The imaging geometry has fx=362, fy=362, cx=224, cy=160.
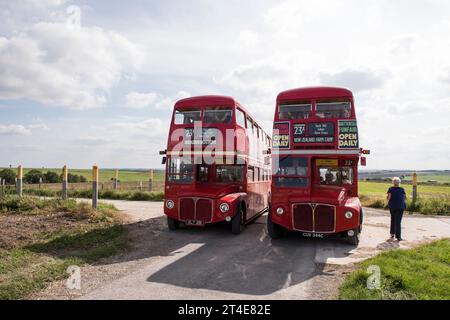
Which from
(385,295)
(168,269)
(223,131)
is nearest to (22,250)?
(168,269)

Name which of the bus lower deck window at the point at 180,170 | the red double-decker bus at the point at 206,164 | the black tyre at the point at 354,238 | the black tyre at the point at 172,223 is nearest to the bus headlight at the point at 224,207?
the red double-decker bus at the point at 206,164

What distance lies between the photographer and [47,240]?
28.9 feet

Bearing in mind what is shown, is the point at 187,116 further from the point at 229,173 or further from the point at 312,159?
the point at 312,159

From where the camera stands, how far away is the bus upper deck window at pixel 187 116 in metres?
11.9

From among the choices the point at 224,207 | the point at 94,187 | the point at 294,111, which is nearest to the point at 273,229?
the point at 224,207

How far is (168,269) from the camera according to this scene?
23.3 feet

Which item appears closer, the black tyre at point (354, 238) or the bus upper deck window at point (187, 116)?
the black tyre at point (354, 238)

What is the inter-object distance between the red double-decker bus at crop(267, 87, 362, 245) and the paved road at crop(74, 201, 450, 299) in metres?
0.75

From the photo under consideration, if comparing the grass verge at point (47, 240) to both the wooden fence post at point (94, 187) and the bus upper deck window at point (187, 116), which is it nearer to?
the wooden fence post at point (94, 187)

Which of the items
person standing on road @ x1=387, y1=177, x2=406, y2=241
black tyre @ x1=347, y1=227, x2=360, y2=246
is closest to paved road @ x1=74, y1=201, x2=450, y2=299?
black tyre @ x1=347, y1=227, x2=360, y2=246

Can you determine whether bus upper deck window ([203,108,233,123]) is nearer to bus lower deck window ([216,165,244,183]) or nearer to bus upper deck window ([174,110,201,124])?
bus upper deck window ([174,110,201,124])

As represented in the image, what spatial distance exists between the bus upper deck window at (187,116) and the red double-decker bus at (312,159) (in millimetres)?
2654

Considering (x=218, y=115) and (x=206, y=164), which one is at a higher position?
(x=218, y=115)

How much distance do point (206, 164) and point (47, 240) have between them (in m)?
5.26
